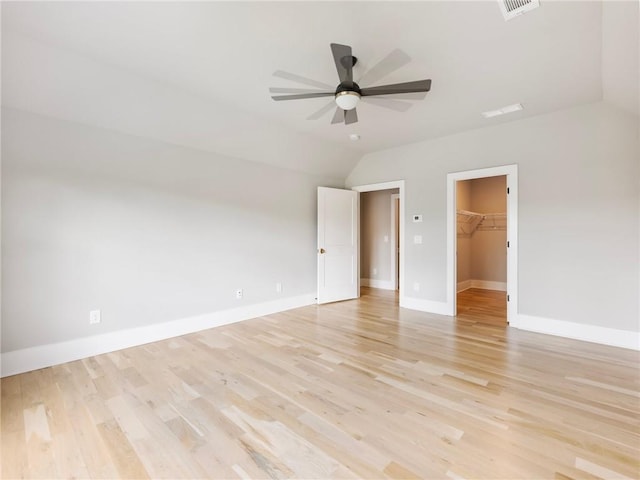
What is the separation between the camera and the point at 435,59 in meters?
2.54

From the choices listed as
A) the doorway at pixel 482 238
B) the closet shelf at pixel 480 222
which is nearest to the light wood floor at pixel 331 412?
the doorway at pixel 482 238

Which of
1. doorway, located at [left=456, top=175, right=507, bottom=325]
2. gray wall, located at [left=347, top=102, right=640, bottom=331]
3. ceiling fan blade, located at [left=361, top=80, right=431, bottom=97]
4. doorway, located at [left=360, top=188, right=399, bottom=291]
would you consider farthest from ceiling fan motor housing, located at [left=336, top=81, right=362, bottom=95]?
doorway, located at [left=456, top=175, right=507, bottom=325]

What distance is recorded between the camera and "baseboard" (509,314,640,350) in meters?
3.29

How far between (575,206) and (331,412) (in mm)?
3736

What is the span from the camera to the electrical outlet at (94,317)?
3.14 meters

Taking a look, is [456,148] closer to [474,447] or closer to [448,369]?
[448,369]

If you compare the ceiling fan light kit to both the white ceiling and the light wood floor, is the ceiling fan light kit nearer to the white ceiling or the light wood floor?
the white ceiling

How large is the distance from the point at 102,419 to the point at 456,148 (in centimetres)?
510

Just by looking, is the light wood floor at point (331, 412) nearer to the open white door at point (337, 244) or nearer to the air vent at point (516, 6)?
the open white door at point (337, 244)

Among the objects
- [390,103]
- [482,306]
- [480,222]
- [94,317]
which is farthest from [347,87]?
[480,222]

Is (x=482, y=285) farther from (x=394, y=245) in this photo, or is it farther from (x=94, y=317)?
(x=94, y=317)

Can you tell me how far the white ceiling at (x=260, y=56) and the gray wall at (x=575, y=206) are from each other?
37 cm

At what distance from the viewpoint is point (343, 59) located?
2.14m

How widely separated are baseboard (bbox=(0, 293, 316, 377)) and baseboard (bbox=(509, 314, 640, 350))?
3626 mm
